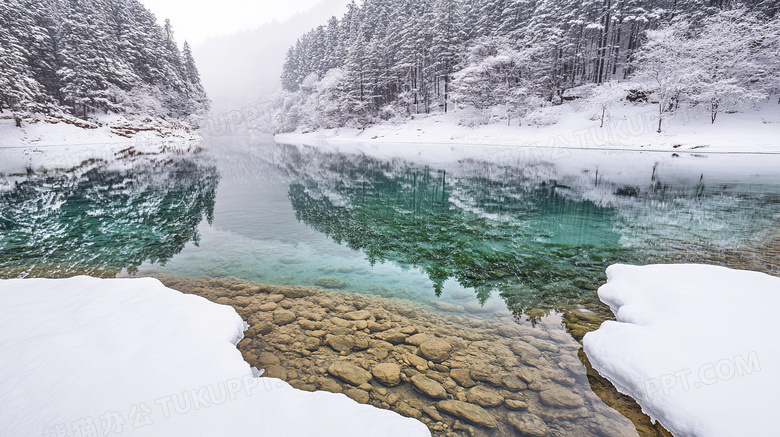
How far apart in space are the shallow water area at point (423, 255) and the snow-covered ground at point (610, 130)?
33.0ft

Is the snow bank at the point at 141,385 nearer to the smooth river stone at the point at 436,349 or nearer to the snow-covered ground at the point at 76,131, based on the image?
the smooth river stone at the point at 436,349

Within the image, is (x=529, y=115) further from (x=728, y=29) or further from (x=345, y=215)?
(x=345, y=215)

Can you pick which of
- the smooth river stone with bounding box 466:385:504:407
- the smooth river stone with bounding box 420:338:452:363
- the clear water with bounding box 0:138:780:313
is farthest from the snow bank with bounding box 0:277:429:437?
the clear water with bounding box 0:138:780:313

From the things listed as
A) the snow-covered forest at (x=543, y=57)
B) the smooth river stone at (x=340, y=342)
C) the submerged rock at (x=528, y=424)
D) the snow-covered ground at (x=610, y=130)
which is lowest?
the submerged rock at (x=528, y=424)

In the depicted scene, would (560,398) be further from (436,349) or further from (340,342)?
(340,342)

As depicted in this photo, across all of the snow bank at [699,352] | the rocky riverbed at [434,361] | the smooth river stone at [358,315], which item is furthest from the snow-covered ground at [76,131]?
the snow bank at [699,352]

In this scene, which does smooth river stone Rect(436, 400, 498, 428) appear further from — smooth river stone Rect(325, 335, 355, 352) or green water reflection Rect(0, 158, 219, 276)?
green water reflection Rect(0, 158, 219, 276)

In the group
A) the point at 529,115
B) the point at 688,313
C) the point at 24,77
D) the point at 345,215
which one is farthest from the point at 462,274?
the point at 24,77

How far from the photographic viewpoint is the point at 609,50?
4778cm

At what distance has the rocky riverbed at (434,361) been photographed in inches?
146

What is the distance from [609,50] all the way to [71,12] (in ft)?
265

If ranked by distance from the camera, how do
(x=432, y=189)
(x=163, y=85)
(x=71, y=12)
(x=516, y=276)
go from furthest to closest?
1. (x=163, y=85)
2. (x=71, y=12)
3. (x=432, y=189)
4. (x=516, y=276)

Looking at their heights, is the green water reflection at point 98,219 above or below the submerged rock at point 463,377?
above

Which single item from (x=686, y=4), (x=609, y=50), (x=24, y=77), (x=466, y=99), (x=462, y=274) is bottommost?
(x=462, y=274)
